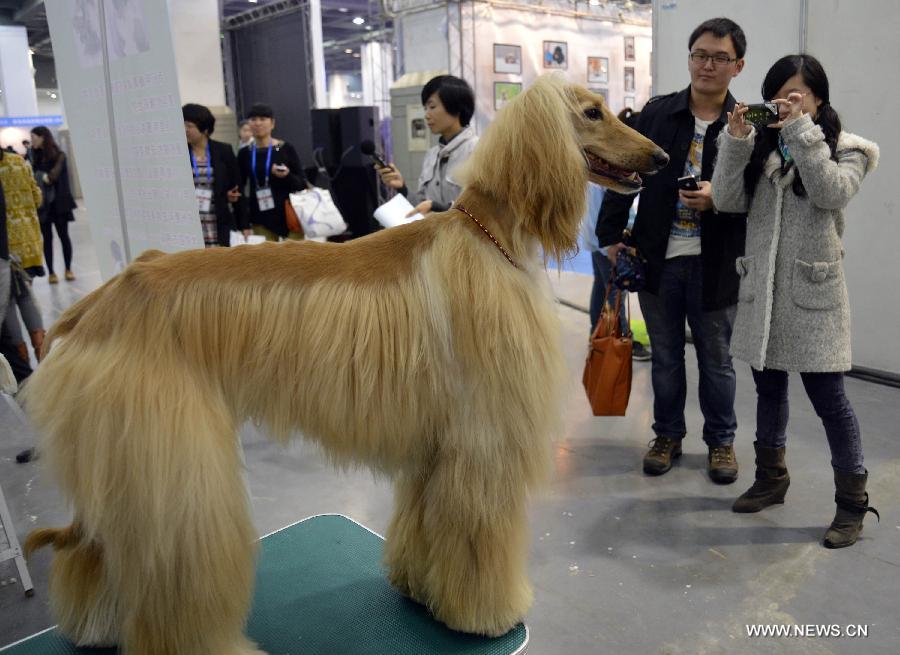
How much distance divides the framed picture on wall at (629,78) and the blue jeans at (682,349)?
9.53 m

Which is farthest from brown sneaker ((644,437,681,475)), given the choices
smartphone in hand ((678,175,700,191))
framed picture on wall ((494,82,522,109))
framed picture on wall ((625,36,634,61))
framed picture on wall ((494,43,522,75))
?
framed picture on wall ((625,36,634,61))

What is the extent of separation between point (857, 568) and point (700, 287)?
110 centimetres

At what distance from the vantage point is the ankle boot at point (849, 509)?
96.3 inches

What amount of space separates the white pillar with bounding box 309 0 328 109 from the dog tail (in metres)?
9.19

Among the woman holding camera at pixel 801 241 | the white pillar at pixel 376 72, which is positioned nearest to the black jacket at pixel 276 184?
the woman holding camera at pixel 801 241

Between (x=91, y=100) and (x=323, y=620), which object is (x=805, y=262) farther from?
(x=91, y=100)

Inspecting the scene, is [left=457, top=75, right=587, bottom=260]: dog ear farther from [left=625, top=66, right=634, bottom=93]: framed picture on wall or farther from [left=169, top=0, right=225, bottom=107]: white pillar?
[left=625, top=66, right=634, bottom=93]: framed picture on wall

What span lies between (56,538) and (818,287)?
2281 millimetres

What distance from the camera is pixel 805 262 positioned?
233 centimetres

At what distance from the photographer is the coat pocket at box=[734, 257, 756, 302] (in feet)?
8.10

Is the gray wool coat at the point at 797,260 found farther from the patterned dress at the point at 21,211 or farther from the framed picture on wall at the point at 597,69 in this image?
the framed picture on wall at the point at 597,69

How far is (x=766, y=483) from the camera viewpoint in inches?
107

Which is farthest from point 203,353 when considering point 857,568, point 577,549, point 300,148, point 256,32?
point 256,32

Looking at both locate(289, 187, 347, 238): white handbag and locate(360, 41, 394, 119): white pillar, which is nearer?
locate(289, 187, 347, 238): white handbag
